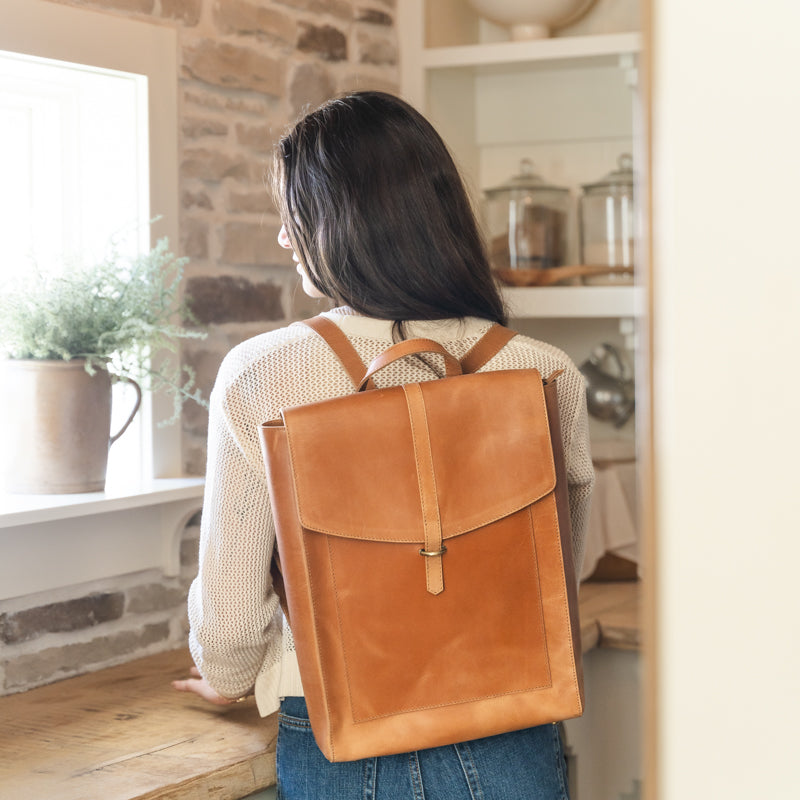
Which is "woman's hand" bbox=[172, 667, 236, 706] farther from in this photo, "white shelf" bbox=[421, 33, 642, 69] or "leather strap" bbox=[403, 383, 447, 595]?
"white shelf" bbox=[421, 33, 642, 69]

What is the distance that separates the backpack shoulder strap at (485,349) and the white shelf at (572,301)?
4.06 feet

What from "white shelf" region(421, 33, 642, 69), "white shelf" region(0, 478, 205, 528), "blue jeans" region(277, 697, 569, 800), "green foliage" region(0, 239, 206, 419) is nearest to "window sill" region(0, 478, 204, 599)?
"white shelf" region(0, 478, 205, 528)

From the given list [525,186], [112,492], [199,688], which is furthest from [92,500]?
[525,186]

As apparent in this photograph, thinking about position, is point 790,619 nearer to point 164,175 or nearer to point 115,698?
point 115,698

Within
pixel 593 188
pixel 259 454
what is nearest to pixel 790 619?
pixel 259 454

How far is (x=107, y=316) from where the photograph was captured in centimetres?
176

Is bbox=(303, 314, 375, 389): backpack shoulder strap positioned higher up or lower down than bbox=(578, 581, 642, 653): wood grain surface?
higher up

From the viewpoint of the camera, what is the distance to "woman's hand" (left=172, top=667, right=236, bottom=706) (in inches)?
60.6

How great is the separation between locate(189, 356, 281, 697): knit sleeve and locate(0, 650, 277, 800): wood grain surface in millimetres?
222

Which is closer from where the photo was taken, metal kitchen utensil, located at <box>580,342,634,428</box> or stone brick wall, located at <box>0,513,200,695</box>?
stone brick wall, located at <box>0,513,200,695</box>

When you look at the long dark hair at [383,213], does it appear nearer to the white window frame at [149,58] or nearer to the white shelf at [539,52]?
the white window frame at [149,58]

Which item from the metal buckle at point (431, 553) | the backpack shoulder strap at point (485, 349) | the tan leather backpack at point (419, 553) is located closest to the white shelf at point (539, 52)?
the backpack shoulder strap at point (485, 349)

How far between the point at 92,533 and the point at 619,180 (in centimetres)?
158

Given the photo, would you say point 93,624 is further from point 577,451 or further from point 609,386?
point 609,386
